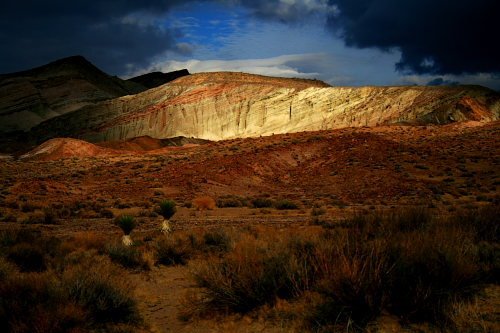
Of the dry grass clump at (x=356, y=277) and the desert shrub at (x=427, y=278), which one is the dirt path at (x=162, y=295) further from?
the desert shrub at (x=427, y=278)

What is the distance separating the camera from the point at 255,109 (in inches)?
3290

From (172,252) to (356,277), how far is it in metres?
6.35

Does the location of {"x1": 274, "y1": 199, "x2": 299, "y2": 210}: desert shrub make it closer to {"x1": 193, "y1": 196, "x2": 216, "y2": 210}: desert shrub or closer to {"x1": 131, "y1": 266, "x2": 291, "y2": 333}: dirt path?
{"x1": 193, "y1": 196, "x2": 216, "y2": 210}: desert shrub

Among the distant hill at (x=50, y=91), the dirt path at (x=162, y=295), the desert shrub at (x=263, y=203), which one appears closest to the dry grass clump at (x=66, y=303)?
the dirt path at (x=162, y=295)

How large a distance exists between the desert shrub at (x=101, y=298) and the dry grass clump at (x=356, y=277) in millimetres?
1068

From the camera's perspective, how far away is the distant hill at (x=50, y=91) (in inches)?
4948

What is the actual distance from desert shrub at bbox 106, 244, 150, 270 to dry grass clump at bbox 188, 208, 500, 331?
267 cm

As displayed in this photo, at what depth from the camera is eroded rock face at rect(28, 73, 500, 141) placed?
6526 cm

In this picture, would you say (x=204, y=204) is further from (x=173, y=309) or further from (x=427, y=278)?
(x=427, y=278)

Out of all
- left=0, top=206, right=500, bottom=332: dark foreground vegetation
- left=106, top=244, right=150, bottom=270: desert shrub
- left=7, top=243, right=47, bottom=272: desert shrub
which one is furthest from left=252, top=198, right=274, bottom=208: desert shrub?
left=0, top=206, right=500, bottom=332: dark foreground vegetation

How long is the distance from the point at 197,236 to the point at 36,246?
4209 millimetres

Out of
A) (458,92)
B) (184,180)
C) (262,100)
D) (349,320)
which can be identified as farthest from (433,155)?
(262,100)

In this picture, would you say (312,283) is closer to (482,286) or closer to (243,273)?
(243,273)

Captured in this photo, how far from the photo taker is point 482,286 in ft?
24.0
